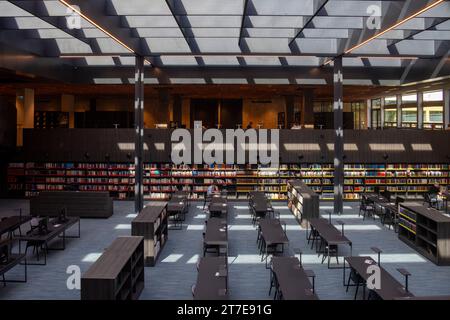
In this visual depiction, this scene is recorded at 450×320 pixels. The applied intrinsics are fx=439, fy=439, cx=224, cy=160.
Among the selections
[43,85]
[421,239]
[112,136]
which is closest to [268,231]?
[421,239]

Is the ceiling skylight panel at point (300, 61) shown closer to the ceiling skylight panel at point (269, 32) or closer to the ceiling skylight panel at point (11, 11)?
the ceiling skylight panel at point (269, 32)

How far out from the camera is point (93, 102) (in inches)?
944

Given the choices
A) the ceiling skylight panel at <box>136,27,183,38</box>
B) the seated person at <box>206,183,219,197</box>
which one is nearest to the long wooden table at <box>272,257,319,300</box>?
the ceiling skylight panel at <box>136,27,183,38</box>

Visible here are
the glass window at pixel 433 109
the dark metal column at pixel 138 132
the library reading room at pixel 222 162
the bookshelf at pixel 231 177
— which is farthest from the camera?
the glass window at pixel 433 109

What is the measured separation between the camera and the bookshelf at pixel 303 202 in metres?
12.3

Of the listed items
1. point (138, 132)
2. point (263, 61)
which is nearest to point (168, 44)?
point (138, 132)

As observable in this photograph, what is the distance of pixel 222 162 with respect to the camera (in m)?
16.9

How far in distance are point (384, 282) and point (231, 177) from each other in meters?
10.9

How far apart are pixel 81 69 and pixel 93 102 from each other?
636 cm

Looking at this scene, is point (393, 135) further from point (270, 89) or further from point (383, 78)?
point (270, 89)

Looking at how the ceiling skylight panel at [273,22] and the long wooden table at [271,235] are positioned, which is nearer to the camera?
the long wooden table at [271,235]

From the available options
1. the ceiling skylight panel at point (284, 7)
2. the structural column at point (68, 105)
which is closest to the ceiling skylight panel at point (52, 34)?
the ceiling skylight panel at point (284, 7)

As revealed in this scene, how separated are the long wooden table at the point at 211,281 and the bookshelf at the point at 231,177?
969 cm

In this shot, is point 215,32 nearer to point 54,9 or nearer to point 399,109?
point 54,9
